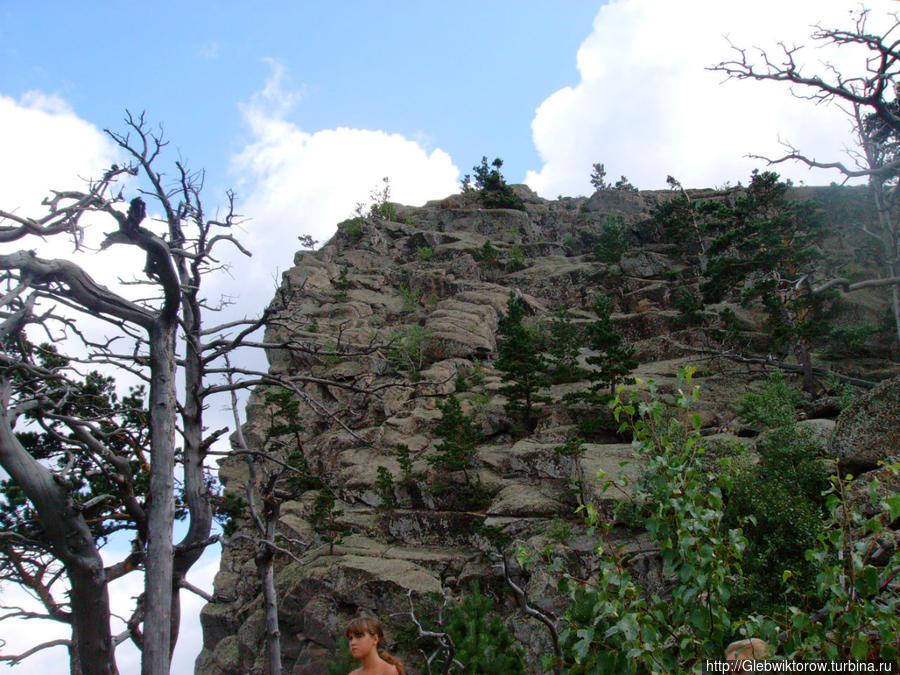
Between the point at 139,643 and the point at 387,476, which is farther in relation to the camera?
the point at 387,476

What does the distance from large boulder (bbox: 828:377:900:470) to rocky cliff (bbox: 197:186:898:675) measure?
6139 millimetres

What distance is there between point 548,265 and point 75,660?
47.4 metres

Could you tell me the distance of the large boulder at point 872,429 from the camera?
45.5 ft

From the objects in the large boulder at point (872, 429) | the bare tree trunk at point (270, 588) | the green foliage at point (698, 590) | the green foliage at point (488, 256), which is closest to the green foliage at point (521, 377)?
the large boulder at point (872, 429)

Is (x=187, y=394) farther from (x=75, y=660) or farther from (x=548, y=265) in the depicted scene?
(x=548, y=265)

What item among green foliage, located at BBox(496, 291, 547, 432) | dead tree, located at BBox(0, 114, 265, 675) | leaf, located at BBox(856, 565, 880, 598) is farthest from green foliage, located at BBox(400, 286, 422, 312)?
leaf, located at BBox(856, 565, 880, 598)

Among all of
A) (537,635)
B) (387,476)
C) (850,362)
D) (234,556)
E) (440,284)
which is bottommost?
(537,635)

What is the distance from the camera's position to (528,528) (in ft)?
73.4

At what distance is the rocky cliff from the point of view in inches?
826

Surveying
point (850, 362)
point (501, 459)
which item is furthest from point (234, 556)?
point (850, 362)

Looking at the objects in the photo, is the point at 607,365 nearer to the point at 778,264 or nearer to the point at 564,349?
the point at 564,349

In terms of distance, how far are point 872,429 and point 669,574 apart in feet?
44.8

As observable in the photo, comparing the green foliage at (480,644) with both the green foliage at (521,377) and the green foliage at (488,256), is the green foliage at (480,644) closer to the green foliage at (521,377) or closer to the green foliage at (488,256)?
the green foliage at (521,377)

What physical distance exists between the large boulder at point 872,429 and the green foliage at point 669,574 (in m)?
12.8
